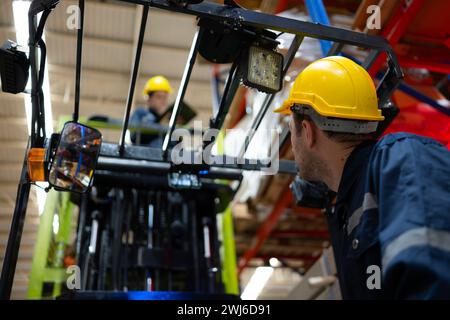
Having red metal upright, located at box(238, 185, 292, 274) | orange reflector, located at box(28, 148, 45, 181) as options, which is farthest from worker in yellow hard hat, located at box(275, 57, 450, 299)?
red metal upright, located at box(238, 185, 292, 274)

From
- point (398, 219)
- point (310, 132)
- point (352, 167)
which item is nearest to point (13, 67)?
point (310, 132)

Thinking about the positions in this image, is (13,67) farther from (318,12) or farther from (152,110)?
(152,110)

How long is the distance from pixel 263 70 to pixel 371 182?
1029 millimetres

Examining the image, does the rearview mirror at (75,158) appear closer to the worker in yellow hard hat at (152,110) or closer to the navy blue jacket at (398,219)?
the navy blue jacket at (398,219)

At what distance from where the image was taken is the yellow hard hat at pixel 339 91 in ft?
6.75

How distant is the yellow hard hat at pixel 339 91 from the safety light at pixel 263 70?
27 centimetres

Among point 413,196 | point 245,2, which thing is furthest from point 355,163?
point 245,2

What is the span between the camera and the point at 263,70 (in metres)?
2.48

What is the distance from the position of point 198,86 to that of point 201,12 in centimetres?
1057

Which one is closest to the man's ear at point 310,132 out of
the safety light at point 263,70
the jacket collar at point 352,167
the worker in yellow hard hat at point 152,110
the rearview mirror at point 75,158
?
the jacket collar at point 352,167

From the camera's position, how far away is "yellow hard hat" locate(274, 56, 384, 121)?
6.75 feet

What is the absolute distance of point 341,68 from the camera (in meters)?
2.14

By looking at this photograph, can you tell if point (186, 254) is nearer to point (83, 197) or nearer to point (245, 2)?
point (83, 197)
